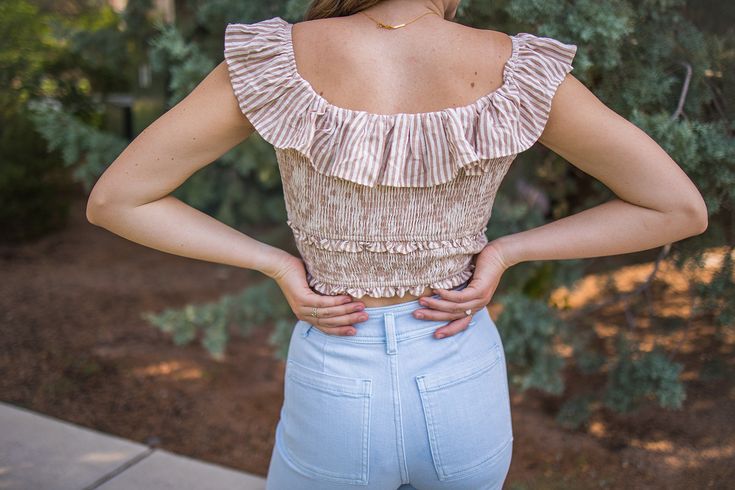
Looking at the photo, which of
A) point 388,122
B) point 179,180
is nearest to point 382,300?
point 388,122

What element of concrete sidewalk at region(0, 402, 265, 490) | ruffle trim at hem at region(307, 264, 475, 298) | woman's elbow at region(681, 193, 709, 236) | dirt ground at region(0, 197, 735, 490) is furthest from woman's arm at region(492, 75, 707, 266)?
concrete sidewalk at region(0, 402, 265, 490)

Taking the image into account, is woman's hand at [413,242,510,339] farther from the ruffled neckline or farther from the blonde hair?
the blonde hair

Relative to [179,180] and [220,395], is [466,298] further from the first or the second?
[220,395]

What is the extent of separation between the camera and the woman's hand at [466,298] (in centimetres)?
140

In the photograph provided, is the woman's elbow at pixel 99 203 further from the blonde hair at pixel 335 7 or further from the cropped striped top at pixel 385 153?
the blonde hair at pixel 335 7

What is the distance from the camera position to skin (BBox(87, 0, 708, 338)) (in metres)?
1.27

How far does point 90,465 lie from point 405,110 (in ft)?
7.98

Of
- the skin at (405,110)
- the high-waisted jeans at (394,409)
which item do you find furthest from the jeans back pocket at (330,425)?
the skin at (405,110)

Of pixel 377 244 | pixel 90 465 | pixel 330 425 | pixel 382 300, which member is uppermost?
pixel 377 244

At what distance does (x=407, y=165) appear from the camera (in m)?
1.29

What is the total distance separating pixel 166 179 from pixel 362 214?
0.39 m

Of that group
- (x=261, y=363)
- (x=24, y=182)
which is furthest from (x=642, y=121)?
(x=24, y=182)

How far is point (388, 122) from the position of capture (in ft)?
4.18

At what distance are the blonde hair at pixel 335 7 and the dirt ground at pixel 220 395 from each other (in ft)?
7.00
